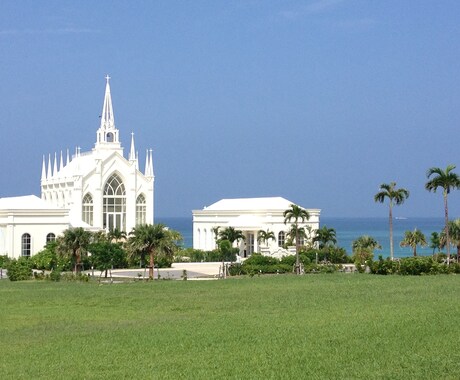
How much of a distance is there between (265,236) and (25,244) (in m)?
17.8

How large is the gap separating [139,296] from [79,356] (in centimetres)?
1527

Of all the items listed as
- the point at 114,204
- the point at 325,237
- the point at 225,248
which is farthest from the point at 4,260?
the point at 325,237

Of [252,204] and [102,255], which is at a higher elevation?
[252,204]

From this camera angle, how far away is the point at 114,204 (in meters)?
80.5

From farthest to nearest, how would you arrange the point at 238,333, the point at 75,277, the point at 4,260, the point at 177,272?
the point at 4,260 < the point at 177,272 < the point at 75,277 < the point at 238,333

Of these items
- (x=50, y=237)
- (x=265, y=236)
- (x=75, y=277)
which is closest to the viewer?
(x=75, y=277)

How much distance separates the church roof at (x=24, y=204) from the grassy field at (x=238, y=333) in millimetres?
A: 29753

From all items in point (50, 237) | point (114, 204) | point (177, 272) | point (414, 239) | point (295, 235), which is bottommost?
point (177, 272)

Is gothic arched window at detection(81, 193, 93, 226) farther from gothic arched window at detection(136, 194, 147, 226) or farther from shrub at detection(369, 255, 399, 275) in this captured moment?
shrub at detection(369, 255, 399, 275)

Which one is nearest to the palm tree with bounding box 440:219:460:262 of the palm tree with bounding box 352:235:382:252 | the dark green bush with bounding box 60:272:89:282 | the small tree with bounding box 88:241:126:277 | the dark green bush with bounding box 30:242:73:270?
the palm tree with bounding box 352:235:382:252

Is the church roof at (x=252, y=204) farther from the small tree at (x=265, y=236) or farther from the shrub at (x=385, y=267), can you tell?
the shrub at (x=385, y=267)

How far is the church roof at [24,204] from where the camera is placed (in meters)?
71.0

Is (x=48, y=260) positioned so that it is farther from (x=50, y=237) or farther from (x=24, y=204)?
(x=24, y=204)

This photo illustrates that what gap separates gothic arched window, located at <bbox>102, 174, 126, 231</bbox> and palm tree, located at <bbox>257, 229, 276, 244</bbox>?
1051cm
